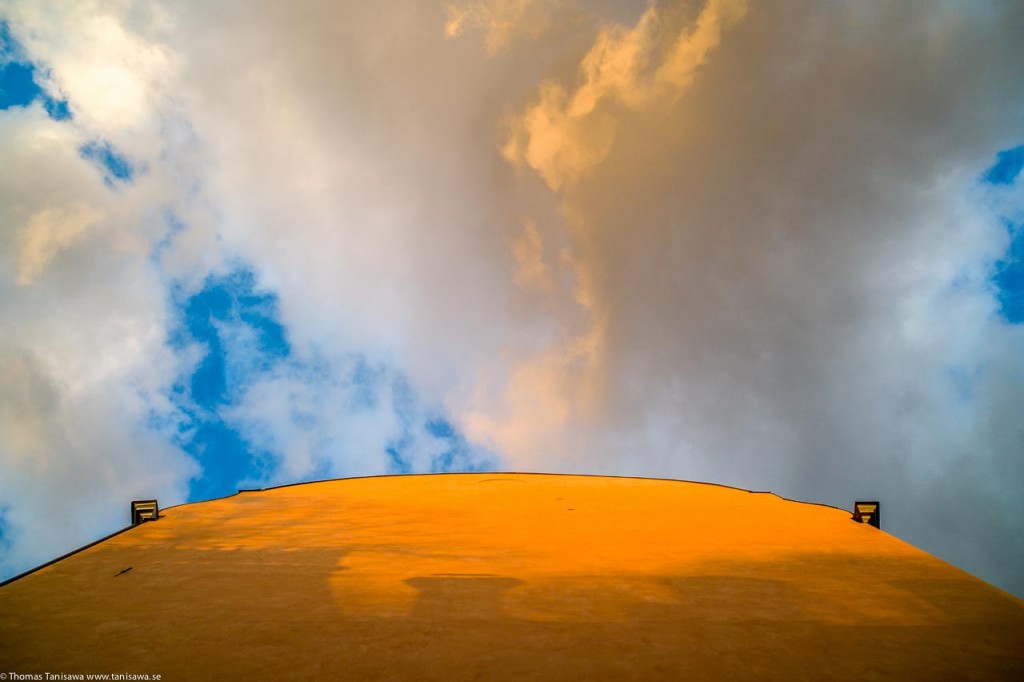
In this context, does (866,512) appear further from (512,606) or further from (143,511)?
(143,511)

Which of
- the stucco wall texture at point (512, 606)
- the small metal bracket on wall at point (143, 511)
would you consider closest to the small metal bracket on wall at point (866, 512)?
the stucco wall texture at point (512, 606)

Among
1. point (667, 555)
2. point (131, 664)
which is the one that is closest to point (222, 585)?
point (131, 664)

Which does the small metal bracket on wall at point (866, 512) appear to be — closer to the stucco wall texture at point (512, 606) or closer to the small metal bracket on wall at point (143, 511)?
the stucco wall texture at point (512, 606)

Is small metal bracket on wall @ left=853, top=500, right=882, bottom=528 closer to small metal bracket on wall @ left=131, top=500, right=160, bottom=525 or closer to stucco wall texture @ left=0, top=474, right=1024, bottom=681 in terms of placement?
stucco wall texture @ left=0, top=474, right=1024, bottom=681

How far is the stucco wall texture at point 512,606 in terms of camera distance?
3.78 meters

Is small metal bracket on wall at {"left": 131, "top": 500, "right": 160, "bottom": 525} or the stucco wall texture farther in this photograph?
small metal bracket on wall at {"left": 131, "top": 500, "right": 160, "bottom": 525}

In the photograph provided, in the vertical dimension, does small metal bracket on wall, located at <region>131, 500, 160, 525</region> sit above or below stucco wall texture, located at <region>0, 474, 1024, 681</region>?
above

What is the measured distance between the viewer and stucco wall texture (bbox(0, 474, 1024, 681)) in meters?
3.78

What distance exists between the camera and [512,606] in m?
4.60

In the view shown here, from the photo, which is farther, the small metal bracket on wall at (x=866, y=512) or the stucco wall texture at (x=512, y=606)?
the small metal bracket on wall at (x=866, y=512)

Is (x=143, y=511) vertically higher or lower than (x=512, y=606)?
higher

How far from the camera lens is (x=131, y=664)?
12.4 ft

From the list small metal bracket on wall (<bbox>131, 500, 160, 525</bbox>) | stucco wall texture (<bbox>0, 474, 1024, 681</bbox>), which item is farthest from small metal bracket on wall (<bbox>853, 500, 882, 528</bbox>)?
small metal bracket on wall (<bbox>131, 500, 160, 525</bbox>)

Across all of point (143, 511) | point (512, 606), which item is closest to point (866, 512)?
point (512, 606)
